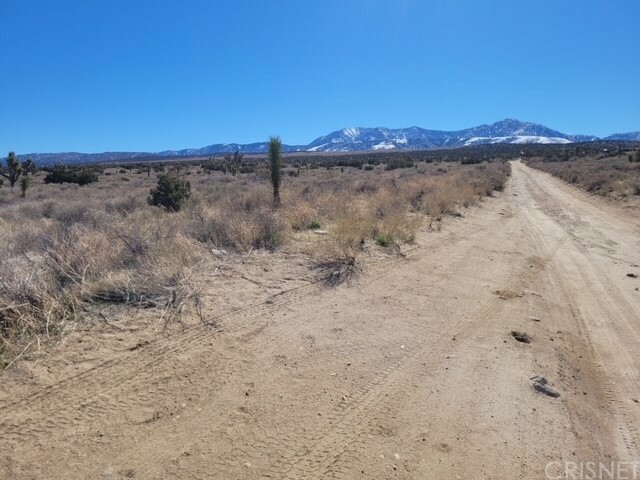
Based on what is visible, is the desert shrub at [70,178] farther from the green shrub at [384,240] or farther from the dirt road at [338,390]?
the dirt road at [338,390]

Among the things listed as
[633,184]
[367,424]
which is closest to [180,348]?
[367,424]

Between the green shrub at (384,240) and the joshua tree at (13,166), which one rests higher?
the joshua tree at (13,166)

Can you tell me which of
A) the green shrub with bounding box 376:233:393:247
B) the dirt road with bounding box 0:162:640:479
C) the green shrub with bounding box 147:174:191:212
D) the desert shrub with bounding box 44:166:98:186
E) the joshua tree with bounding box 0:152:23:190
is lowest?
the dirt road with bounding box 0:162:640:479

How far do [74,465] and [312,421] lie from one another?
179 centimetres

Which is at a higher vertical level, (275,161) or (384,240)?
(275,161)

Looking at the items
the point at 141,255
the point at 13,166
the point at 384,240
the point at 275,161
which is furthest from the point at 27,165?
the point at 384,240

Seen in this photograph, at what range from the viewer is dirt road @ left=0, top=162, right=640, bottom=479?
3.03 meters

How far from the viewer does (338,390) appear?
387cm

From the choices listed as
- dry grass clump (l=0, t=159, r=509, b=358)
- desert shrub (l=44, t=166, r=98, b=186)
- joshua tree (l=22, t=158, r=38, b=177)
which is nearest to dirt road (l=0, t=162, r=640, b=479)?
dry grass clump (l=0, t=159, r=509, b=358)

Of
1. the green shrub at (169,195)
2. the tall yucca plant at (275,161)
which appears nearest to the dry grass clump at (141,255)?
the tall yucca plant at (275,161)

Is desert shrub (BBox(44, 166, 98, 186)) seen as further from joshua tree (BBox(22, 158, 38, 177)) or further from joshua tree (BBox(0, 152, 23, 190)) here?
joshua tree (BBox(0, 152, 23, 190))

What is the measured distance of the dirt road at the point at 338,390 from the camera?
3027 mm

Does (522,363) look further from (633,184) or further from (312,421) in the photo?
(633,184)

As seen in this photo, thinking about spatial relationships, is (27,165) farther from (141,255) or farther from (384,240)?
(384,240)
